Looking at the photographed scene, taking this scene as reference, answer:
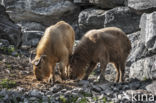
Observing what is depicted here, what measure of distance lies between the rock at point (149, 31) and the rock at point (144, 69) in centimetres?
40

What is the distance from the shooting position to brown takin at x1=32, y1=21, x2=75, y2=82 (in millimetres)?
10109

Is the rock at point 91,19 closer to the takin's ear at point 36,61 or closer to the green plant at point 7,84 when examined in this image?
the takin's ear at point 36,61

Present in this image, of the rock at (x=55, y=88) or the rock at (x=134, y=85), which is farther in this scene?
the rock at (x=134, y=85)

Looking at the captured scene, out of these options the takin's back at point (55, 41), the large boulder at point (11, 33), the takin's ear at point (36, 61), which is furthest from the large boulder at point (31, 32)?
the takin's ear at point (36, 61)

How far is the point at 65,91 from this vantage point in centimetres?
888

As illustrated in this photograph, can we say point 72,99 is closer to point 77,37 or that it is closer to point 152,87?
point 152,87

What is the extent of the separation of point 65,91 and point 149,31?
379 centimetres

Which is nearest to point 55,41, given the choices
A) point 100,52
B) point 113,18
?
point 100,52

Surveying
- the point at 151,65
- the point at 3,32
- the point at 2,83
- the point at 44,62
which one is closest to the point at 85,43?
the point at 44,62

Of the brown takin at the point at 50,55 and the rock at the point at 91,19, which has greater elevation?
the rock at the point at 91,19

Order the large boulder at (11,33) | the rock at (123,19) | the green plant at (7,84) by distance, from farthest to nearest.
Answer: the large boulder at (11,33) → the rock at (123,19) → the green plant at (7,84)

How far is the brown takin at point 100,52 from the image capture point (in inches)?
428

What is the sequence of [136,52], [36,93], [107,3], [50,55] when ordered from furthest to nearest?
[107,3]
[136,52]
[50,55]
[36,93]

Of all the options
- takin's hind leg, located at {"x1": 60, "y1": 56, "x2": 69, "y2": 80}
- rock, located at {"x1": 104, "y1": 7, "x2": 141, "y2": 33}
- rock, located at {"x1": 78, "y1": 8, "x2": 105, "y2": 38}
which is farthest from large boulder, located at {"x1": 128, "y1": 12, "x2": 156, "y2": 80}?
rock, located at {"x1": 78, "y1": 8, "x2": 105, "y2": 38}
